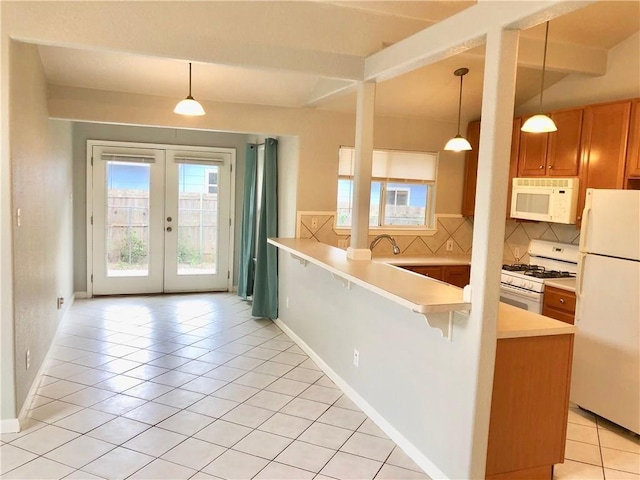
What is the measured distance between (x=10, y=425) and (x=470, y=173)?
4.68m

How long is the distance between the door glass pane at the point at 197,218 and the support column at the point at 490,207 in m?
4.98

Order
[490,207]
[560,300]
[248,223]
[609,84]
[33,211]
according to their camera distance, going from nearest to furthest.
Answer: [490,207], [33,211], [560,300], [609,84], [248,223]

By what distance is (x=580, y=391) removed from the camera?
3.44m

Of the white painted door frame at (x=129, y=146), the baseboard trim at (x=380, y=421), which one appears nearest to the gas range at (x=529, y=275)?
the baseboard trim at (x=380, y=421)

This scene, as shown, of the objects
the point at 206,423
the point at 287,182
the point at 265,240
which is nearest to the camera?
the point at 206,423

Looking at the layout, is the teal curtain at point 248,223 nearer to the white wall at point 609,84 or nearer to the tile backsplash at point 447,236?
the tile backsplash at point 447,236

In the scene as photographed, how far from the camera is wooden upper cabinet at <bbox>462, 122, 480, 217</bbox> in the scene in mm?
5328

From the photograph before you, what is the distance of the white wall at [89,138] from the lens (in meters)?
6.21

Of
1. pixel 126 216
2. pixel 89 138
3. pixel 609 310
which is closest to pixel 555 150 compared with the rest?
pixel 609 310

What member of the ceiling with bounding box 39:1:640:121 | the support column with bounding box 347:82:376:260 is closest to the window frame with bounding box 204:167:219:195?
the ceiling with bounding box 39:1:640:121

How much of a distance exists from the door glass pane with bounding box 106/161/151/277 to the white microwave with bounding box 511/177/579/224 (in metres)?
4.50

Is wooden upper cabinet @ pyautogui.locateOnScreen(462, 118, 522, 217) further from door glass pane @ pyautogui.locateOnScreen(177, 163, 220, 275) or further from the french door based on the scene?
door glass pane @ pyautogui.locateOnScreen(177, 163, 220, 275)

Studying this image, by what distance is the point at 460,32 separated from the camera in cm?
259

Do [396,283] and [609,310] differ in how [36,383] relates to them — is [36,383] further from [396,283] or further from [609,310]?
[609,310]
